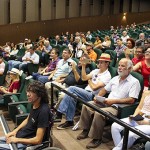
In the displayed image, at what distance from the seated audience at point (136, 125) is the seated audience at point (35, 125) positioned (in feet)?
2.32

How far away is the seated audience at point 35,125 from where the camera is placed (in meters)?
2.66

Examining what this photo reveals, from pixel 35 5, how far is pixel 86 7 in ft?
11.5

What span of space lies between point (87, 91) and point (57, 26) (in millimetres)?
12324

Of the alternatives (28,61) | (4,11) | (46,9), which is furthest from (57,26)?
(28,61)

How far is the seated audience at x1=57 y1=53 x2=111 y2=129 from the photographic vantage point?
12.6 ft

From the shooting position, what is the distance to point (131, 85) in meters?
3.42

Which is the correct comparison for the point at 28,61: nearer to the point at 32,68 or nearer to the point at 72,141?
the point at 32,68

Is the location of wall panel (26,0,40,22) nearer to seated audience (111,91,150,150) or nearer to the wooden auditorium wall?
the wooden auditorium wall

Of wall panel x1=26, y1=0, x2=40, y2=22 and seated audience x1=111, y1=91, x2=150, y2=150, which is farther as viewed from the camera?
wall panel x1=26, y1=0, x2=40, y2=22

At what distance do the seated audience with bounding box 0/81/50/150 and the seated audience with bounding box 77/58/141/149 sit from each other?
0.71 m

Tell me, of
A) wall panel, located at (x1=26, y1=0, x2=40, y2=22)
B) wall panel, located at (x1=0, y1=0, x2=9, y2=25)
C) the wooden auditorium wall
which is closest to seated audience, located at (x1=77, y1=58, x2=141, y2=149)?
the wooden auditorium wall

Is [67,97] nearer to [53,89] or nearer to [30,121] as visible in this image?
[53,89]

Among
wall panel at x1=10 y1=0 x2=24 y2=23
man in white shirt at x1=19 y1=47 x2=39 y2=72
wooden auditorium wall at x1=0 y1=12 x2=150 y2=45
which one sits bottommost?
man in white shirt at x1=19 y1=47 x2=39 y2=72

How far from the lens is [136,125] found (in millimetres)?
2986
